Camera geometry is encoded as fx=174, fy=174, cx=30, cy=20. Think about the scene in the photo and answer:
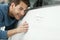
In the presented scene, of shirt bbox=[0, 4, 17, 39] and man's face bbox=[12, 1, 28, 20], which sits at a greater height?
man's face bbox=[12, 1, 28, 20]

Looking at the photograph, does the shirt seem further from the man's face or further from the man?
the man's face

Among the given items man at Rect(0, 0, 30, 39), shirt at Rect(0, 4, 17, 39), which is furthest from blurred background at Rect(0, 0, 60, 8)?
shirt at Rect(0, 4, 17, 39)

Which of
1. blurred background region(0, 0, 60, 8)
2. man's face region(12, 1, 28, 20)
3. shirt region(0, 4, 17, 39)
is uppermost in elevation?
blurred background region(0, 0, 60, 8)

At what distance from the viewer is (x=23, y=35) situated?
1.00m

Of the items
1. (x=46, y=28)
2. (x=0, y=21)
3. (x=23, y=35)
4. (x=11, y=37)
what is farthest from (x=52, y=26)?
(x=0, y=21)

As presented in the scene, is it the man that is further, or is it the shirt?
the shirt

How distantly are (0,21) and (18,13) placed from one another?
155mm

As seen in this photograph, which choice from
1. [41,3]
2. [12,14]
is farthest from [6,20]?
[41,3]

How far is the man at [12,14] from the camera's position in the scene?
1127 mm

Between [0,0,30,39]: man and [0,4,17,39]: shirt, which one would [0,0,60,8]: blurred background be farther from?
[0,4,17,39]: shirt

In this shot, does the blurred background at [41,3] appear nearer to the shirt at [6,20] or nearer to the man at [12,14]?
the man at [12,14]

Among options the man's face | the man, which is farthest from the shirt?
the man's face

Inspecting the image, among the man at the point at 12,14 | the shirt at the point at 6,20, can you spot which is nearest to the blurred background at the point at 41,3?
the man at the point at 12,14

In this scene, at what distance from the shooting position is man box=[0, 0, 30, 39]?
1.13m
